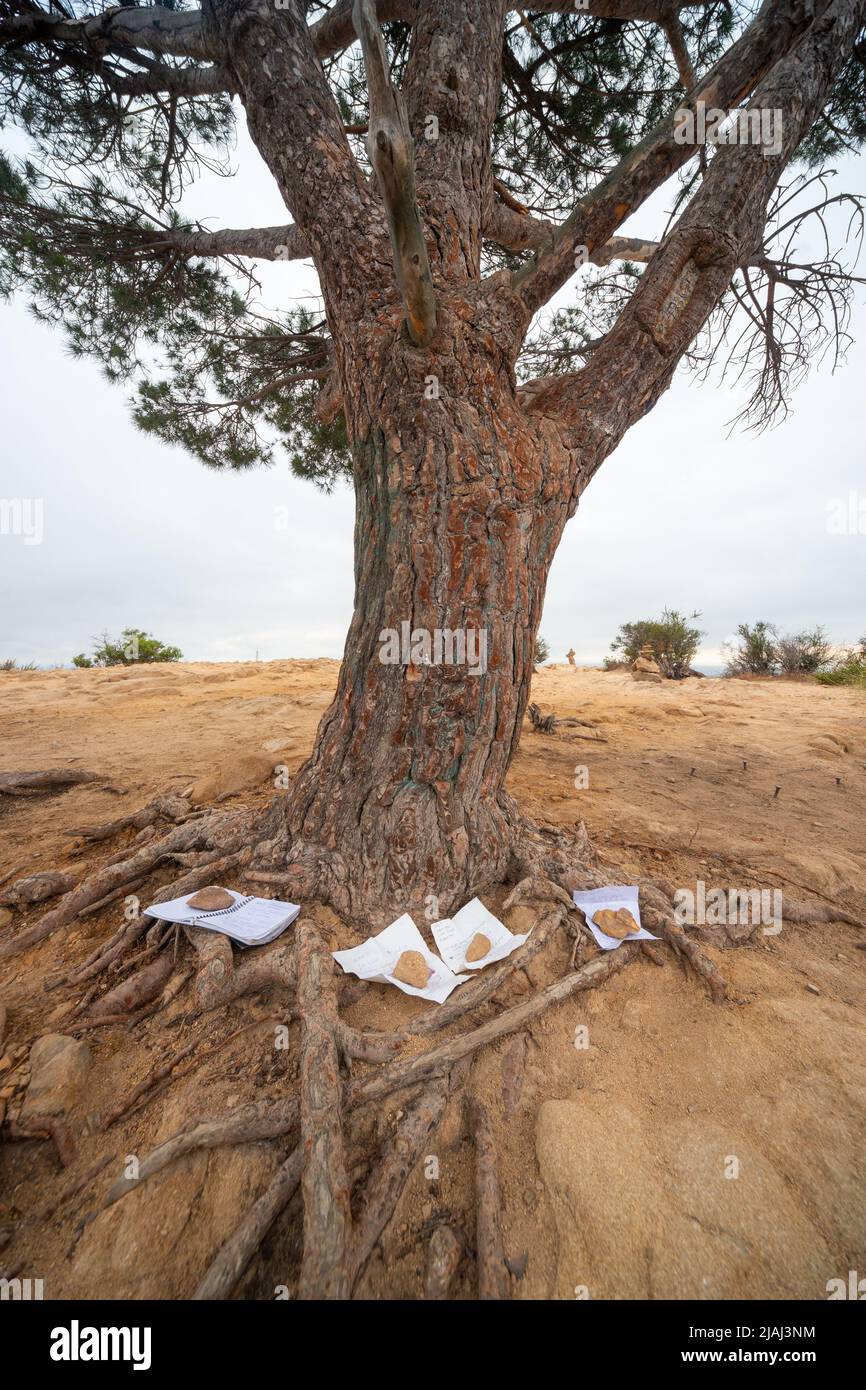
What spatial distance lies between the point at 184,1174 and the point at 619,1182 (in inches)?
40.1

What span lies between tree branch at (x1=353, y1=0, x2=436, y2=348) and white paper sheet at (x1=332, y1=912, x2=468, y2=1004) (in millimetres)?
2162

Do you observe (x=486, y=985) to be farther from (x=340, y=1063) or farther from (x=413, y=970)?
(x=340, y=1063)

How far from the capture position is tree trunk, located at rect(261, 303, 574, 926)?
1.82 m

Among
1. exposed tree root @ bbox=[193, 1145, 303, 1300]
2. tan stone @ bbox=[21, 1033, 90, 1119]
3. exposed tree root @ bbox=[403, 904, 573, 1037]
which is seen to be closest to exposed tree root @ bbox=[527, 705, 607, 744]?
exposed tree root @ bbox=[403, 904, 573, 1037]

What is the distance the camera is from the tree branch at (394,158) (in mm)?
1109

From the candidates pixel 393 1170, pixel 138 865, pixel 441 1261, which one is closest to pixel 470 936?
pixel 393 1170

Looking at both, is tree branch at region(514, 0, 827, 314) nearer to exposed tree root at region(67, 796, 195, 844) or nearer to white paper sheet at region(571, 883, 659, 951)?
white paper sheet at region(571, 883, 659, 951)

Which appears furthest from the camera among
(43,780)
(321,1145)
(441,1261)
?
(43,780)

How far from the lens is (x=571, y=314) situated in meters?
4.96

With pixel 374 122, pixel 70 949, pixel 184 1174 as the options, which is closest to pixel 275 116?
pixel 374 122

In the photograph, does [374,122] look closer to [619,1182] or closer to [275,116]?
[275,116]

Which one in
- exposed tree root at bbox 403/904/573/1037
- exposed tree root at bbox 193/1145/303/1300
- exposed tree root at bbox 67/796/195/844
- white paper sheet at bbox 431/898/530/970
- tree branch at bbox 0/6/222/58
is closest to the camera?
exposed tree root at bbox 193/1145/303/1300

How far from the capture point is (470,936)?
1779mm

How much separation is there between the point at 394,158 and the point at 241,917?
2.32 metres
